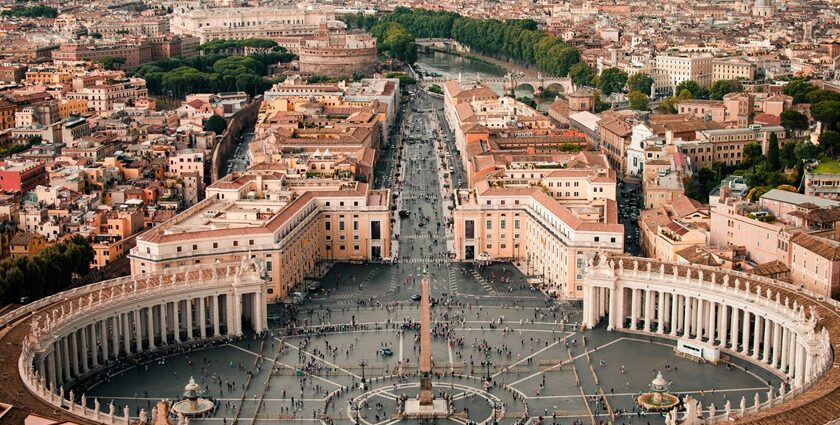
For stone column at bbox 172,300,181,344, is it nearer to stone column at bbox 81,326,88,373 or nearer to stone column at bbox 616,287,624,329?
stone column at bbox 81,326,88,373

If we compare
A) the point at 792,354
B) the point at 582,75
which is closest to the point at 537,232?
the point at 792,354

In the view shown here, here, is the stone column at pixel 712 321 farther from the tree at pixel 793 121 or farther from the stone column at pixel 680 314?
the tree at pixel 793 121

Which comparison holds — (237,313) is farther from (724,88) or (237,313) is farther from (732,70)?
(732,70)

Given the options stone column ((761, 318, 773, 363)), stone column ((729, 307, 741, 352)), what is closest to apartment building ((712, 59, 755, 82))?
stone column ((729, 307, 741, 352))

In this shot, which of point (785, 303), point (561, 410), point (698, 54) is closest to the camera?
point (561, 410)

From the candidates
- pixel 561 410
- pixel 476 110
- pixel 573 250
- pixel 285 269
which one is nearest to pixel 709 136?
pixel 476 110

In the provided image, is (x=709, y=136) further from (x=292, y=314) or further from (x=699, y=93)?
(x=292, y=314)
